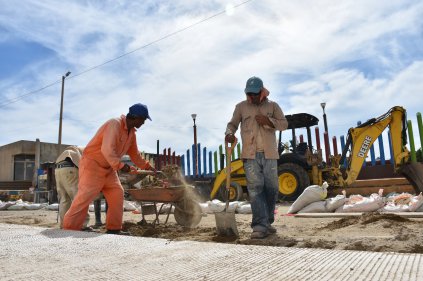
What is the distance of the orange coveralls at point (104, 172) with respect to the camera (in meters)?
3.91

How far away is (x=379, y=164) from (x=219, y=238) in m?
9.25

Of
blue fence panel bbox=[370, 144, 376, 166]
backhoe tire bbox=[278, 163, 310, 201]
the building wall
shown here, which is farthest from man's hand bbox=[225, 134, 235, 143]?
the building wall

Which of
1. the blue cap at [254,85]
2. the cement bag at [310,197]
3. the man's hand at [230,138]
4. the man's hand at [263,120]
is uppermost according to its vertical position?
the blue cap at [254,85]

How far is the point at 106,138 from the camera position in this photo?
391 centimetres

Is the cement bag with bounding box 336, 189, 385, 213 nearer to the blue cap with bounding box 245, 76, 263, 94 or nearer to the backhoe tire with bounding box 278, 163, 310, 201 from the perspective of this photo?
the blue cap with bounding box 245, 76, 263, 94

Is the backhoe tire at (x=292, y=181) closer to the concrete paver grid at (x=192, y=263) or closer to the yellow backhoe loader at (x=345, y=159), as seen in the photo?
the yellow backhoe loader at (x=345, y=159)

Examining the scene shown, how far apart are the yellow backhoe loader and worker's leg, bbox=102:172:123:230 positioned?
603 cm

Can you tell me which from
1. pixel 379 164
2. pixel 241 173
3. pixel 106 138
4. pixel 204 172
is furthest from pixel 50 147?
pixel 106 138

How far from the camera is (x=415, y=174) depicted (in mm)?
8445

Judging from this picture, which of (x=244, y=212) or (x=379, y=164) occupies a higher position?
(x=379, y=164)

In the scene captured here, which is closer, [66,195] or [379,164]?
[66,195]

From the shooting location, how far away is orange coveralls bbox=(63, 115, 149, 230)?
391cm

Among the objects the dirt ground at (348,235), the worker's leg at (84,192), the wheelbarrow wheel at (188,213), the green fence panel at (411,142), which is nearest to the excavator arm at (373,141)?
the green fence panel at (411,142)

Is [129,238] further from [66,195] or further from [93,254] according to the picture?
[66,195]
